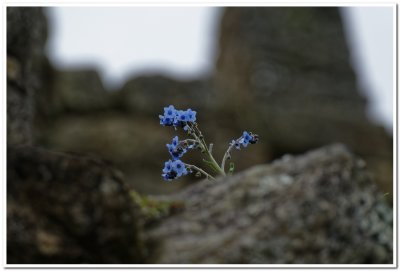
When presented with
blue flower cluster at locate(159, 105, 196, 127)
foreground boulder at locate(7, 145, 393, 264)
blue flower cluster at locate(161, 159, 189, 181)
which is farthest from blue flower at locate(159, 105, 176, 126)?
foreground boulder at locate(7, 145, 393, 264)

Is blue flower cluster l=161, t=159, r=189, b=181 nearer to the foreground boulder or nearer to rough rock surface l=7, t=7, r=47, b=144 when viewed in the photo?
the foreground boulder

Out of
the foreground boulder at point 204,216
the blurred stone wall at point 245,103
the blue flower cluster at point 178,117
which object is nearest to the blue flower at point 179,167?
the blue flower cluster at point 178,117
